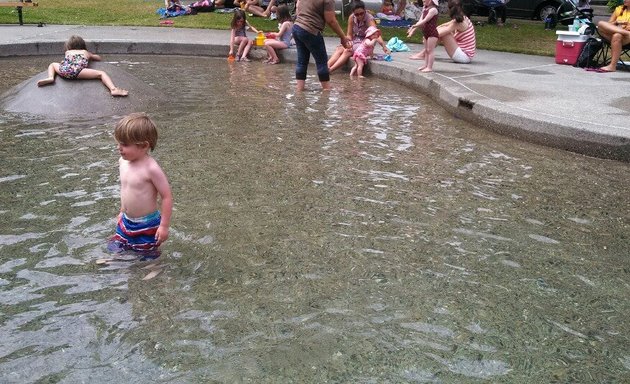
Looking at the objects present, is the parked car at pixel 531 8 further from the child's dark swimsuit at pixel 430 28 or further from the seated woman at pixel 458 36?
the child's dark swimsuit at pixel 430 28

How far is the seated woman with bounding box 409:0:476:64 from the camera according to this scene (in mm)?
11828

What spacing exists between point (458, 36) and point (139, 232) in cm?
922

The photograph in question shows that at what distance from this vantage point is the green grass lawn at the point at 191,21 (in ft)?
51.6

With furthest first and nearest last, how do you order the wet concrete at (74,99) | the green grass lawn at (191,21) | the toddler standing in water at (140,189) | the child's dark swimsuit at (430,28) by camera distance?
the green grass lawn at (191,21) → the child's dark swimsuit at (430,28) → the wet concrete at (74,99) → the toddler standing in water at (140,189)

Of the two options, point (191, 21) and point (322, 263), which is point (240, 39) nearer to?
point (191, 21)

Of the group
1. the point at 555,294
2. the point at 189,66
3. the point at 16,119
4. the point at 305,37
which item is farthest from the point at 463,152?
the point at 189,66

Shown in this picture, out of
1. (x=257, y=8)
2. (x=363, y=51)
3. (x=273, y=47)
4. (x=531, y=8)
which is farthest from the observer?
(x=531, y=8)

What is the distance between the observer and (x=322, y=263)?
4289 millimetres

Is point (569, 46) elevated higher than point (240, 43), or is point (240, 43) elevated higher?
point (569, 46)

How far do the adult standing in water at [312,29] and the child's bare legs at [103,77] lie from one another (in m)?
2.71

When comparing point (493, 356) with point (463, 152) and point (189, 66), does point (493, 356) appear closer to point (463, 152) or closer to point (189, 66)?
point (463, 152)

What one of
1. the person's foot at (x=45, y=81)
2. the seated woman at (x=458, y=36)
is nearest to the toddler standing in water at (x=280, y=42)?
the seated woman at (x=458, y=36)

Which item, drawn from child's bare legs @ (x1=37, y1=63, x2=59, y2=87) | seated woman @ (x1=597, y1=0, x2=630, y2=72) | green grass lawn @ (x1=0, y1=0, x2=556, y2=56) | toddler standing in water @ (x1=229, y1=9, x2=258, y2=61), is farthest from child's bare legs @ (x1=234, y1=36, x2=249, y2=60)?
seated woman @ (x1=597, y1=0, x2=630, y2=72)

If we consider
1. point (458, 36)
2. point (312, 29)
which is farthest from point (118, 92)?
point (458, 36)
